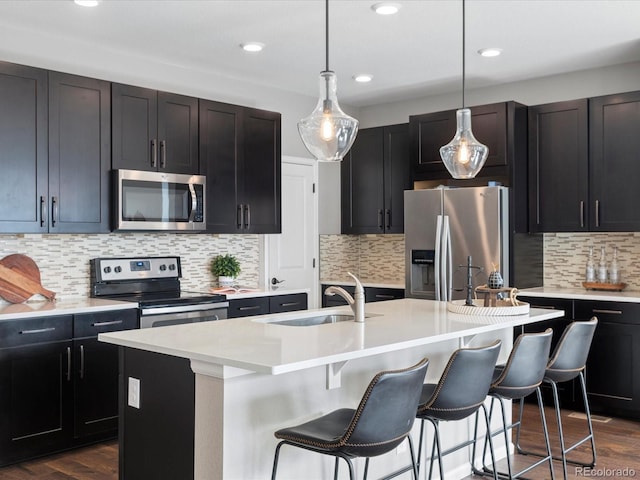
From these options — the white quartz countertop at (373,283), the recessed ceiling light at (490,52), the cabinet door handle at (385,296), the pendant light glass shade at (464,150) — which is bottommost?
the cabinet door handle at (385,296)

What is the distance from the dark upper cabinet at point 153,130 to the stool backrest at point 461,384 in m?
2.84

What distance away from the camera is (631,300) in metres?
4.87

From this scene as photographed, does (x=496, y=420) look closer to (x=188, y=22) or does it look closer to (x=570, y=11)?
(x=570, y=11)

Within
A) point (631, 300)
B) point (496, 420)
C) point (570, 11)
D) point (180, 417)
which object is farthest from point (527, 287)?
point (180, 417)

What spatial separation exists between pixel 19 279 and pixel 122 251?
812 mm

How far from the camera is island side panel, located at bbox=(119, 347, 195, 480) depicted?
2.64 metres

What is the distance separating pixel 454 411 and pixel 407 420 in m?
0.41

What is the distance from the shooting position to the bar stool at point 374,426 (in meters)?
2.36

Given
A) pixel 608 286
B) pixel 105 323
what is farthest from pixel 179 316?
pixel 608 286

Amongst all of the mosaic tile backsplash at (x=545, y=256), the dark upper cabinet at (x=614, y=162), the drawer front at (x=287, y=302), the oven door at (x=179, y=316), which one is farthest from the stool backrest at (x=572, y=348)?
the drawer front at (x=287, y=302)

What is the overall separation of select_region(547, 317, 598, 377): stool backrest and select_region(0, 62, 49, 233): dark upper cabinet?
3.10 m

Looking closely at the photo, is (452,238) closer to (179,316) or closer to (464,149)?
(464,149)

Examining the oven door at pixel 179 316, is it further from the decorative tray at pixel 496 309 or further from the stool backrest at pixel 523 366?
the stool backrest at pixel 523 366

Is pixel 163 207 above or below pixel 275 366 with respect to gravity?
above
